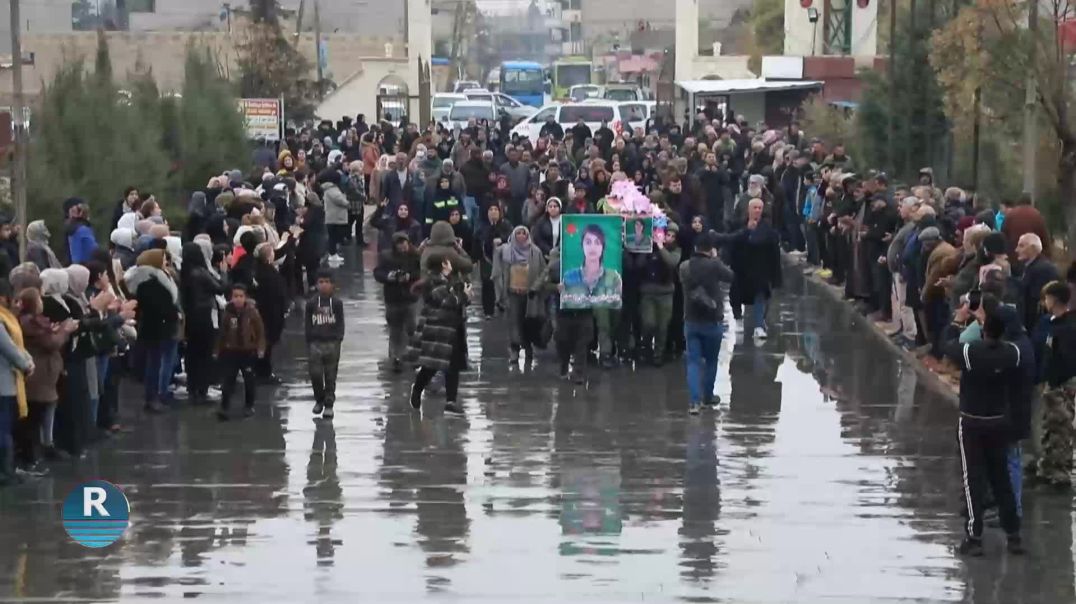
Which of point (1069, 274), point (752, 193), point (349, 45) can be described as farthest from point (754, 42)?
point (1069, 274)

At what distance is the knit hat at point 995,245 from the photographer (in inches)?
616

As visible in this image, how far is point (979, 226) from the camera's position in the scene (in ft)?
58.2

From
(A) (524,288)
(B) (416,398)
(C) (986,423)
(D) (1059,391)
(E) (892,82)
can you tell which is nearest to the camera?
(C) (986,423)

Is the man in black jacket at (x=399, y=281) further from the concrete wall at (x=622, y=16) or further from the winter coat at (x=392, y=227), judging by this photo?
the concrete wall at (x=622, y=16)

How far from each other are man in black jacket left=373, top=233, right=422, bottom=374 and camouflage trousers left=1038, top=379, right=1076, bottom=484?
7288mm

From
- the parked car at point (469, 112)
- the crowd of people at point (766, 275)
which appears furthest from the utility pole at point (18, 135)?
the parked car at point (469, 112)

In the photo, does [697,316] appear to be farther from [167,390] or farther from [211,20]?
[211,20]

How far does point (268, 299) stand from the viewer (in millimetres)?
19078

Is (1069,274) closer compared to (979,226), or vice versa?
(1069,274)

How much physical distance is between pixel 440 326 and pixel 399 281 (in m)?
2.62

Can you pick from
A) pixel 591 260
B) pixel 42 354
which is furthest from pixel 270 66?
pixel 42 354

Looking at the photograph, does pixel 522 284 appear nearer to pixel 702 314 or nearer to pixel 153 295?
pixel 702 314

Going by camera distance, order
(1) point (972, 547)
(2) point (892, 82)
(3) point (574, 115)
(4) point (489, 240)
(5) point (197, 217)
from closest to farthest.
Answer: (1) point (972, 547), (5) point (197, 217), (4) point (489, 240), (2) point (892, 82), (3) point (574, 115)

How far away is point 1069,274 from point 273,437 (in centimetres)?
659
